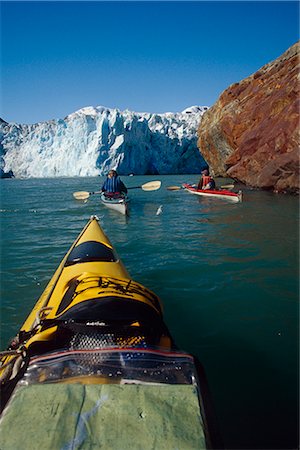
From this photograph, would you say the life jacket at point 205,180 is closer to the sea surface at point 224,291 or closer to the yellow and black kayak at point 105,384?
the sea surface at point 224,291

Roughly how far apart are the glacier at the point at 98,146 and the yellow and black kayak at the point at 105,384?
127 feet

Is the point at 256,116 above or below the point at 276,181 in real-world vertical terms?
above

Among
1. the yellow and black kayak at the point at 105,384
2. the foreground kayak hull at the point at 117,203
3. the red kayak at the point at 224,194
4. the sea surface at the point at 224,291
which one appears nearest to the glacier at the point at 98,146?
the red kayak at the point at 224,194

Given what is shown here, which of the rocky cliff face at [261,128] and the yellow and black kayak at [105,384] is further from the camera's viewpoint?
the rocky cliff face at [261,128]

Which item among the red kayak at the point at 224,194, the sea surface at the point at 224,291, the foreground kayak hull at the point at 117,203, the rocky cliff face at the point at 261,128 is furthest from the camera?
the rocky cliff face at the point at 261,128

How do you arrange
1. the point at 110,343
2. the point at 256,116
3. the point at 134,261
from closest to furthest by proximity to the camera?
the point at 110,343
the point at 134,261
the point at 256,116

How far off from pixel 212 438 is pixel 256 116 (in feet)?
58.6

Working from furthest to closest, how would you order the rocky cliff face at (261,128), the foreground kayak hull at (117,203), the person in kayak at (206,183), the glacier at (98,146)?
the glacier at (98,146)
the rocky cliff face at (261,128)
the person in kayak at (206,183)
the foreground kayak hull at (117,203)

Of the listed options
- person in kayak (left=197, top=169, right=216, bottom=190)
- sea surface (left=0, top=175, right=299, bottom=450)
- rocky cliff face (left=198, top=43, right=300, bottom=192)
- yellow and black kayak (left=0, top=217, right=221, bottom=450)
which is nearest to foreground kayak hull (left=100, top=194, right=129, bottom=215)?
sea surface (left=0, top=175, right=299, bottom=450)

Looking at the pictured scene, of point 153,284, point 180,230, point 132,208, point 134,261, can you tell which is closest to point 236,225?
point 180,230

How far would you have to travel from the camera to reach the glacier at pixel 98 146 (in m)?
39.6

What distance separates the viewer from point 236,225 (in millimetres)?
6984

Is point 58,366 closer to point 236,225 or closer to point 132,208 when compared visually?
point 236,225

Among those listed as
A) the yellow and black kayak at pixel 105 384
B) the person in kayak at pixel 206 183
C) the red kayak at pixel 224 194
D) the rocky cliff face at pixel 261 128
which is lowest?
the red kayak at pixel 224 194
